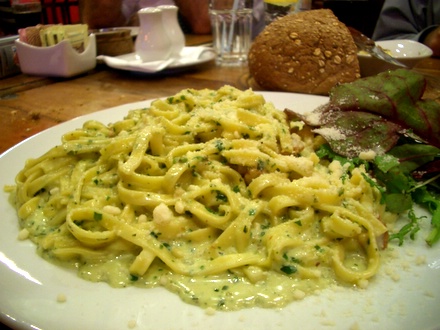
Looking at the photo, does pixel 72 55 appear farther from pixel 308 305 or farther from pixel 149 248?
pixel 308 305

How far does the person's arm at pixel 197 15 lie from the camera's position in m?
6.57

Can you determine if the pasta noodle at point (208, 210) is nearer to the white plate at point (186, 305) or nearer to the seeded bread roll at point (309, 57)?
the white plate at point (186, 305)

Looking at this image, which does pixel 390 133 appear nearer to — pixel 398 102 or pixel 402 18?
pixel 398 102

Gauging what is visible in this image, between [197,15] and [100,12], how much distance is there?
1.54 metres

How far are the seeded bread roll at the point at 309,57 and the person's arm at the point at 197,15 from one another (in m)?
3.60

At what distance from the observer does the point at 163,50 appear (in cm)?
409

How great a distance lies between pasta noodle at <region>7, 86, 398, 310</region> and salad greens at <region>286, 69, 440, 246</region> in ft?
0.34

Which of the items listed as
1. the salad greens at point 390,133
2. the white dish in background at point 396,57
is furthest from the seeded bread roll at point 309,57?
the salad greens at point 390,133

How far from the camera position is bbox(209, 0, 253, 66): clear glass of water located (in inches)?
169

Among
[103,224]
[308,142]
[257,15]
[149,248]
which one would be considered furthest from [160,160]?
[257,15]

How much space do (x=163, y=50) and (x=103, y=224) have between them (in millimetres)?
2879

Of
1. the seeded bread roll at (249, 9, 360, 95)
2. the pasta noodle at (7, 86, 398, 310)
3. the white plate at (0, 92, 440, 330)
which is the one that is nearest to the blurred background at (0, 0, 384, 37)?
the seeded bread roll at (249, 9, 360, 95)

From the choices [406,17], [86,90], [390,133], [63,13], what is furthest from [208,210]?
[63,13]

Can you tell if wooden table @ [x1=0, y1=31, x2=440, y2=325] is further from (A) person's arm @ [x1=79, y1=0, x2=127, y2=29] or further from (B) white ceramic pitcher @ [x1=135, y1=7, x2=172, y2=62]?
(A) person's arm @ [x1=79, y1=0, x2=127, y2=29]
